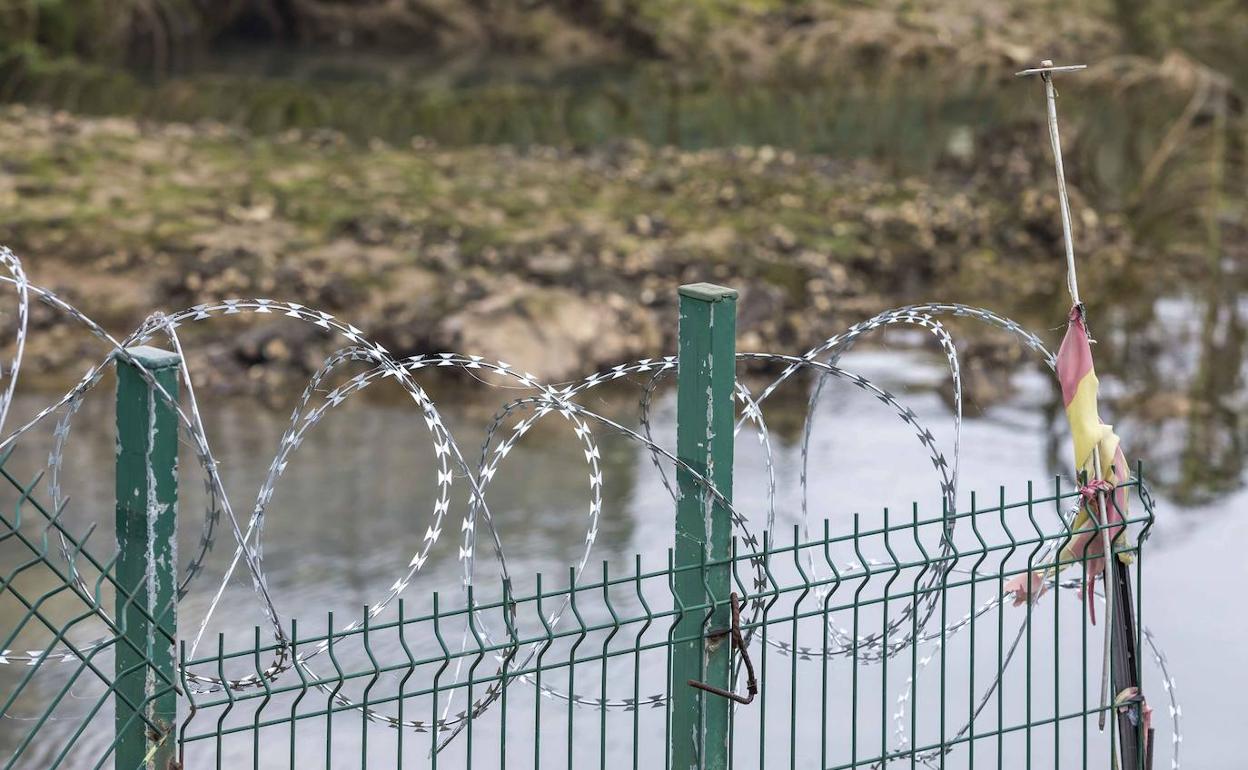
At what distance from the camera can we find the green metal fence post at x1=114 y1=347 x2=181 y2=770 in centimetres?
306

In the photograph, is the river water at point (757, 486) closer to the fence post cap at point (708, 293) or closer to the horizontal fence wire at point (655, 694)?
the horizontal fence wire at point (655, 694)

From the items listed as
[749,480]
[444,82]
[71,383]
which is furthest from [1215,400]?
[444,82]

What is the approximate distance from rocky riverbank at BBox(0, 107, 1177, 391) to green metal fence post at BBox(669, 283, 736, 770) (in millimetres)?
6787

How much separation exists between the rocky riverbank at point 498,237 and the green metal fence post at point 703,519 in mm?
6787

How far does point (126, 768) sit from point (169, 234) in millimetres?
9996

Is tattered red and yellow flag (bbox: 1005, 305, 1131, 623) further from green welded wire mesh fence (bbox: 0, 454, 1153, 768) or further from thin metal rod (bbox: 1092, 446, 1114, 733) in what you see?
green welded wire mesh fence (bbox: 0, 454, 1153, 768)

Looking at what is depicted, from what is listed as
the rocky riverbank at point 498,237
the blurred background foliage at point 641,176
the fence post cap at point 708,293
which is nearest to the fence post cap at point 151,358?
the fence post cap at point 708,293

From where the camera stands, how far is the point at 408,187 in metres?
15.0

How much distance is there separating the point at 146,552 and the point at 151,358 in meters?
0.33

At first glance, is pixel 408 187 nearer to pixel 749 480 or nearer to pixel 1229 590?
pixel 749 480

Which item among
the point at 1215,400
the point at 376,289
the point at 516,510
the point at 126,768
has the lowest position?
the point at 126,768

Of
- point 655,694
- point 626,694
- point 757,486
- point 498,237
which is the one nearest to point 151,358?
point 655,694

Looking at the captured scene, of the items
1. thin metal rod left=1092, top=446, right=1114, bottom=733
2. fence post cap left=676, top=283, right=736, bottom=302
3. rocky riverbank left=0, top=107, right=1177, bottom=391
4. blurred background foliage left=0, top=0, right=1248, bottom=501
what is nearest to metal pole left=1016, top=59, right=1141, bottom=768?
thin metal rod left=1092, top=446, right=1114, bottom=733

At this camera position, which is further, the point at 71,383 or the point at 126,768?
the point at 71,383
